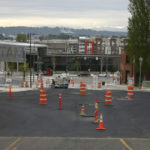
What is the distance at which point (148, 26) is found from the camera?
2125 inches

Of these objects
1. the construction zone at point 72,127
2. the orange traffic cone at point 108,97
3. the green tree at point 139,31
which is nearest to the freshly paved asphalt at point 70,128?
the construction zone at point 72,127

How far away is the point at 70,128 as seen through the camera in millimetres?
16938

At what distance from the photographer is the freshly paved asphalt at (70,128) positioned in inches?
529

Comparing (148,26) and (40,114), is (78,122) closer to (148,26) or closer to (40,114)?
(40,114)

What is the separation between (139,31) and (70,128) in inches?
1553

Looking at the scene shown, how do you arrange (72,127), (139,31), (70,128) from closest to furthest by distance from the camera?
(70,128)
(72,127)
(139,31)

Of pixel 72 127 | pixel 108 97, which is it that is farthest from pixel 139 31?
pixel 72 127

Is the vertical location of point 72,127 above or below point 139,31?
below

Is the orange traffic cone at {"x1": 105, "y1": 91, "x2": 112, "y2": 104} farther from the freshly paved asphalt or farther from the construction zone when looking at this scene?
the freshly paved asphalt

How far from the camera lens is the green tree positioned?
2117 inches

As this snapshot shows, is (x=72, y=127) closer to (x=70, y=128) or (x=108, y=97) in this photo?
(x=70, y=128)

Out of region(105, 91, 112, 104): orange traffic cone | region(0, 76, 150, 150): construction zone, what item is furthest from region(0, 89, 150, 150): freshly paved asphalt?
region(105, 91, 112, 104): orange traffic cone

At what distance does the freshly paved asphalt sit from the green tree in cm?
3032

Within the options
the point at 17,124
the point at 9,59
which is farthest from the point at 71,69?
the point at 17,124
